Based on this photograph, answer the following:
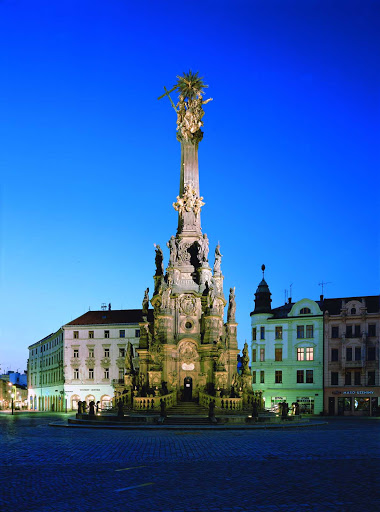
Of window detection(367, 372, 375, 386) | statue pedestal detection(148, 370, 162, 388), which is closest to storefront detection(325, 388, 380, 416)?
window detection(367, 372, 375, 386)

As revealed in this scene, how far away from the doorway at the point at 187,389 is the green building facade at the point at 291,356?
22958mm

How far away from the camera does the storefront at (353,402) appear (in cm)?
6297

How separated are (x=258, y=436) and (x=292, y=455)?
8512 mm

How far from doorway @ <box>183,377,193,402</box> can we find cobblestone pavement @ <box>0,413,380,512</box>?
70.1 ft

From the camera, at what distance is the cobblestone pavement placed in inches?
462

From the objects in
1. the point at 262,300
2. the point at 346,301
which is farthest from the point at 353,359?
the point at 262,300

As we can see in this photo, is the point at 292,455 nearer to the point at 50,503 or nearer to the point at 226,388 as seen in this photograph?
the point at 50,503

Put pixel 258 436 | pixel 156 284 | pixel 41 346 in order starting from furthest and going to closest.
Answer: pixel 41 346
pixel 156 284
pixel 258 436

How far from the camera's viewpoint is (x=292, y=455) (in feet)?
63.9

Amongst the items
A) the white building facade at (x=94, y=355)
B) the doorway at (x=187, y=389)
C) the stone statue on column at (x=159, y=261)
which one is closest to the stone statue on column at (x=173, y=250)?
the stone statue on column at (x=159, y=261)

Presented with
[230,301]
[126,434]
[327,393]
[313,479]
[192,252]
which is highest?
[192,252]

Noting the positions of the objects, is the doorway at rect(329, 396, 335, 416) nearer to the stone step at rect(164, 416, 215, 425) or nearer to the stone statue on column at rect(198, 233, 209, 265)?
the stone statue on column at rect(198, 233, 209, 265)

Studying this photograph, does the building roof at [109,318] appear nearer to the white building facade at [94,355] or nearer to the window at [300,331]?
the white building facade at [94,355]

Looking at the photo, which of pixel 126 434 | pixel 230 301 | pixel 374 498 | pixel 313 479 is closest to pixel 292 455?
pixel 313 479
